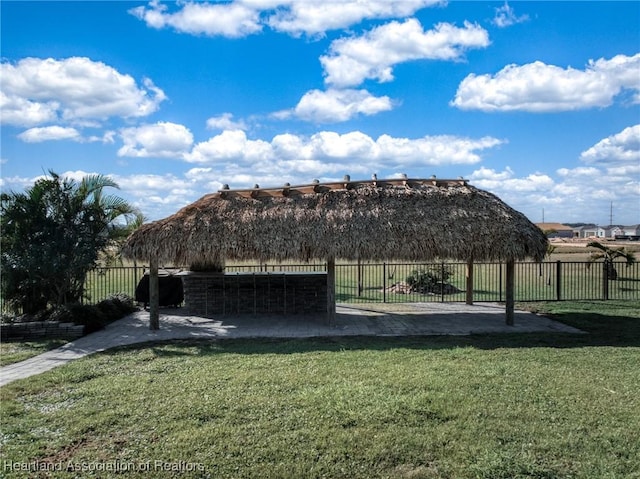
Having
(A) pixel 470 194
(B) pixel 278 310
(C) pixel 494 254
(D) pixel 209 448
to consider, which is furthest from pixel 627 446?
(B) pixel 278 310

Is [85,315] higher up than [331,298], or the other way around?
[331,298]

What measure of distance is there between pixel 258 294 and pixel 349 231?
3.82 m

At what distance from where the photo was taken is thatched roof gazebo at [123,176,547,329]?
10.8 meters

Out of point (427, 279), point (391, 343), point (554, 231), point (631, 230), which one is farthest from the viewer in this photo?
point (631, 230)

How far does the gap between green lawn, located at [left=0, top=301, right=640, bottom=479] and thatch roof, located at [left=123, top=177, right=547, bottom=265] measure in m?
3.04

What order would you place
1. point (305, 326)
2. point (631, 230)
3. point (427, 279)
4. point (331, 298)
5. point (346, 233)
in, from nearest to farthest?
point (346, 233)
point (331, 298)
point (305, 326)
point (427, 279)
point (631, 230)

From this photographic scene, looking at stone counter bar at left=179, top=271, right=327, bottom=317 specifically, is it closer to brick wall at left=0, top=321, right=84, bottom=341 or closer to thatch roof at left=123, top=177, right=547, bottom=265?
thatch roof at left=123, top=177, right=547, bottom=265

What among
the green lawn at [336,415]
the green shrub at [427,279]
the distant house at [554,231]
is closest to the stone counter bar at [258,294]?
the green lawn at [336,415]

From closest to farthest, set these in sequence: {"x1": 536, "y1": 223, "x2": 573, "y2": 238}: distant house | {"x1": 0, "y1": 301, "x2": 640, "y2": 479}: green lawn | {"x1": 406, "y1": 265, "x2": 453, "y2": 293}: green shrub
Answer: {"x1": 0, "y1": 301, "x2": 640, "y2": 479}: green lawn, {"x1": 406, "y1": 265, "x2": 453, "y2": 293}: green shrub, {"x1": 536, "y1": 223, "x2": 573, "y2": 238}: distant house

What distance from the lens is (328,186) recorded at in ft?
39.2

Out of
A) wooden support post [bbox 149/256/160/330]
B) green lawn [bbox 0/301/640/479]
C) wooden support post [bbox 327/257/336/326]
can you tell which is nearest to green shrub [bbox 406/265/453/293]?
wooden support post [bbox 327/257/336/326]

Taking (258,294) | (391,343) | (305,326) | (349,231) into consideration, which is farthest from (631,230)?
(391,343)

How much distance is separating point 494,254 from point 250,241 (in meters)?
5.46

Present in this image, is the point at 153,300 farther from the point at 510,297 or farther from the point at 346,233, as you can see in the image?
the point at 510,297
